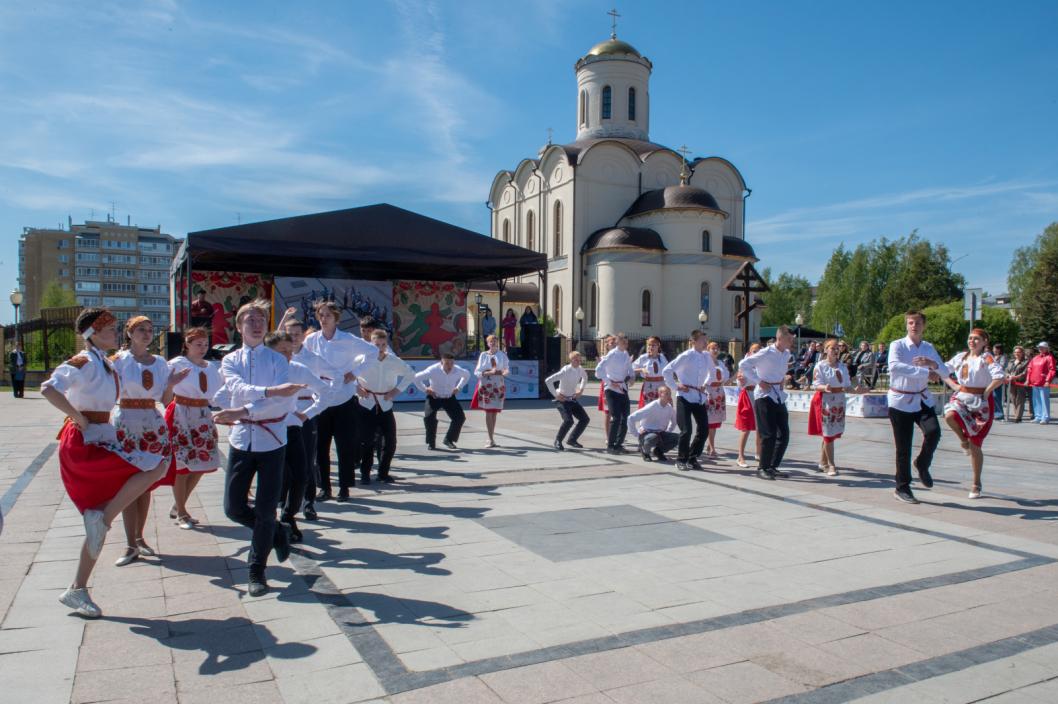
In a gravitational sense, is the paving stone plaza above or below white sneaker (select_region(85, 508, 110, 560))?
below

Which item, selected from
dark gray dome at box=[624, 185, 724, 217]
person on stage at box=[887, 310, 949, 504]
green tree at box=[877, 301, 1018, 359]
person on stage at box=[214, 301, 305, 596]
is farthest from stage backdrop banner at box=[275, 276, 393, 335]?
dark gray dome at box=[624, 185, 724, 217]

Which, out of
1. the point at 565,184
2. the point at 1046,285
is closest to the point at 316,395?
the point at 565,184

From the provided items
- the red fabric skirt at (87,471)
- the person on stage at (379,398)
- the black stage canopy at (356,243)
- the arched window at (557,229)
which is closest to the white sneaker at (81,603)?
the red fabric skirt at (87,471)

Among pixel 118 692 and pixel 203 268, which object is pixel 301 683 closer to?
pixel 118 692

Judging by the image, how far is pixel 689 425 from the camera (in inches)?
399

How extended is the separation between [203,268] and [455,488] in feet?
62.0

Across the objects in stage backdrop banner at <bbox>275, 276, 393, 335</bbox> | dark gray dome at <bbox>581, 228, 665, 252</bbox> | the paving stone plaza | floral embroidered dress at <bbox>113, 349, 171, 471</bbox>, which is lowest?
the paving stone plaza

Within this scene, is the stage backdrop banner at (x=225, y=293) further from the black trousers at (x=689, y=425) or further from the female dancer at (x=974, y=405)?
the female dancer at (x=974, y=405)

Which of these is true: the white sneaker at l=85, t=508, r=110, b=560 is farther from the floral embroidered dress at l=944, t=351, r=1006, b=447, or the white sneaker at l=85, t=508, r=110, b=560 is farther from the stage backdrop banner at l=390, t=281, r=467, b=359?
the stage backdrop banner at l=390, t=281, r=467, b=359

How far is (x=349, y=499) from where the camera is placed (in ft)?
26.0

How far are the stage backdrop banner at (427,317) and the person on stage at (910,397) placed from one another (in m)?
20.7

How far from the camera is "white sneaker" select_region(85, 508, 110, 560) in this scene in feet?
14.8

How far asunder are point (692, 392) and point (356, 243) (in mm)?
12651

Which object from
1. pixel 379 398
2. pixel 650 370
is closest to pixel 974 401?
pixel 650 370
